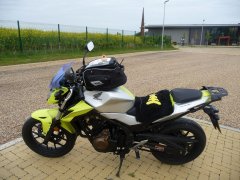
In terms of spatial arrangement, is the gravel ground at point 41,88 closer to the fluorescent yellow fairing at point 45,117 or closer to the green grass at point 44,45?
the fluorescent yellow fairing at point 45,117

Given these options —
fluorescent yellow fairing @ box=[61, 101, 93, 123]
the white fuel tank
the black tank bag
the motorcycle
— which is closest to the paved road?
the motorcycle

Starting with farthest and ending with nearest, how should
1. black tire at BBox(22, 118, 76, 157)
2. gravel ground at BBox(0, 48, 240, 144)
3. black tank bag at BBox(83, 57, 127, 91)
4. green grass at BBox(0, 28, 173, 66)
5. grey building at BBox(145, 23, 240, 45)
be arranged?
1. grey building at BBox(145, 23, 240, 45)
2. green grass at BBox(0, 28, 173, 66)
3. gravel ground at BBox(0, 48, 240, 144)
4. black tire at BBox(22, 118, 76, 157)
5. black tank bag at BBox(83, 57, 127, 91)

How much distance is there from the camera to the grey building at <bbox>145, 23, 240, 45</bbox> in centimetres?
4766

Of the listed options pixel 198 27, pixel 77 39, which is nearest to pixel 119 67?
pixel 77 39

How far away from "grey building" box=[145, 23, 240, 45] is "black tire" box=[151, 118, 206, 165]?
141ft

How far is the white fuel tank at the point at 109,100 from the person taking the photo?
9.18ft

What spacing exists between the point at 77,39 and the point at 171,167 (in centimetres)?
1729

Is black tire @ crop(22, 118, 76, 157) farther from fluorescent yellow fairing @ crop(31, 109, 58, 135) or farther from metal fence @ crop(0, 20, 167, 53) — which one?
metal fence @ crop(0, 20, 167, 53)

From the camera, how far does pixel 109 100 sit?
2.79 m

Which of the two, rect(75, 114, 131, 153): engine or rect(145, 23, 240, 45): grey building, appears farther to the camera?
rect(145, 23, 240, 45): grey building

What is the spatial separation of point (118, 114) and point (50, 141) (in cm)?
113

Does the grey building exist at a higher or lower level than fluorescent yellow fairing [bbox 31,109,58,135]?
higher

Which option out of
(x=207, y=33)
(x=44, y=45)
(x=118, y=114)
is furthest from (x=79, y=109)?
(x=207, y=33)

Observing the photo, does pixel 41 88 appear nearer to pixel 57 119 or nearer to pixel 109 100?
pixel 57 119
